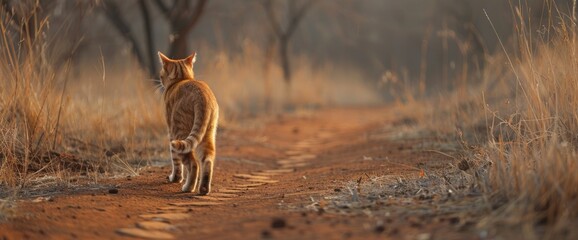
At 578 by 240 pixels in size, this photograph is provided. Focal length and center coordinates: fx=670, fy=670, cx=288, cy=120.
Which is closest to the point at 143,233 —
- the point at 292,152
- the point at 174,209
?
the point at 174,209

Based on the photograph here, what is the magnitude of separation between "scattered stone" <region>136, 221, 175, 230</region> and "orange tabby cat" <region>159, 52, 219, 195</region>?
0.71 meters

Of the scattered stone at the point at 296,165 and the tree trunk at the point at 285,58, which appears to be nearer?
the scattered stone at the point at 296,165

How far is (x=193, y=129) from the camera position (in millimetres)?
4715

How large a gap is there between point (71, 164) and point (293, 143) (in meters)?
3.81

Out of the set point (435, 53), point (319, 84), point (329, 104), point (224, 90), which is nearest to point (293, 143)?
point (224, 90)

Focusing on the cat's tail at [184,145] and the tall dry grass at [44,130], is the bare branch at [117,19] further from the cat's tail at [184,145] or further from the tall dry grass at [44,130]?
the cat's tail at [184,145]

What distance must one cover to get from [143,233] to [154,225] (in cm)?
19

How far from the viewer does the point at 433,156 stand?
6137mm

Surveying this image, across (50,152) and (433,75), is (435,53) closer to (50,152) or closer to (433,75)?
(433,75)

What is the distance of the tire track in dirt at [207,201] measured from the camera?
3.62 m

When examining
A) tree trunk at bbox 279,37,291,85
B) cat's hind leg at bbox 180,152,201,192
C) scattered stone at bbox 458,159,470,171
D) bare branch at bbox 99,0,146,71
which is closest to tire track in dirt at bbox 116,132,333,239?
cat's hind leg at bbox 180,152,201,192

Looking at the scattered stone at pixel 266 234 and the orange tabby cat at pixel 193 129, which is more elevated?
the orange tabby cat at pixel 193 129

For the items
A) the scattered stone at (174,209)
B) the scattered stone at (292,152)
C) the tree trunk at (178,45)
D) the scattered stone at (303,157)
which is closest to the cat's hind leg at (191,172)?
the scattered stone at (174,209)

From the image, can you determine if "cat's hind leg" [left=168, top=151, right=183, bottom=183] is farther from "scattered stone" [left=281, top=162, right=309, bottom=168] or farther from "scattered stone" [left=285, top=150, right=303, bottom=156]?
"scattered stone" [left=285, top=150, right=303, bottom=156]
